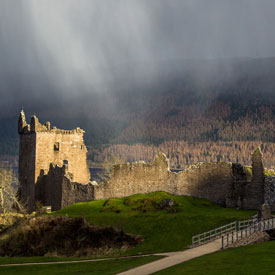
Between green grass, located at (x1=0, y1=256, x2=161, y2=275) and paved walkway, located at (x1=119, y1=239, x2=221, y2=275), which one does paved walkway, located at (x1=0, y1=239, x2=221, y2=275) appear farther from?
green grass, located at (x1=0, y1=256, x2=161, y2=275)

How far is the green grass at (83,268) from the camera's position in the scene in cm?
3753

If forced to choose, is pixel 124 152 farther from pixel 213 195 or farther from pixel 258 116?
pixel 213 195

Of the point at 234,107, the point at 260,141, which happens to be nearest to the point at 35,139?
the point at 260,141

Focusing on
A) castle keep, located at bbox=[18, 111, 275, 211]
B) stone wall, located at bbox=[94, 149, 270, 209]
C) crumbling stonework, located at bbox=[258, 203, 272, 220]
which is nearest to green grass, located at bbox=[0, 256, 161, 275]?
crumbling stonework, located at bbox=[258, 203, 272, 220]

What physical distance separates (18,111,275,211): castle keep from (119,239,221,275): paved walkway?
16.5m

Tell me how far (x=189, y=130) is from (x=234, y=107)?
1499 cm

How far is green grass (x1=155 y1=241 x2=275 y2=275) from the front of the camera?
98.1 ft

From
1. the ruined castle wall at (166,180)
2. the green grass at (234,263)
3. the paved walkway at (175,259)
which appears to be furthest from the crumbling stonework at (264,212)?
the ruined castle wall at (166,180)

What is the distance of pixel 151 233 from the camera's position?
54.8 meters

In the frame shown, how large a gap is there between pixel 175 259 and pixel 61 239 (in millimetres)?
24837

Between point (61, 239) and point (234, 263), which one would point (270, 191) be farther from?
point (234, 263)

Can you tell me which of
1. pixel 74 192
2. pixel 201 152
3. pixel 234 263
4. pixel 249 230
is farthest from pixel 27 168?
pixel 234 263

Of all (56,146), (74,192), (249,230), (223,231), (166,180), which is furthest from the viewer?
(56,146)

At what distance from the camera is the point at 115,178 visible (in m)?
72.4
